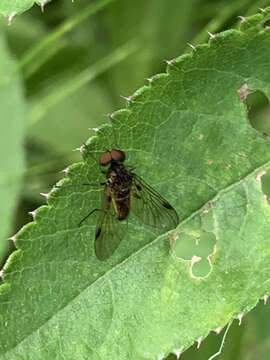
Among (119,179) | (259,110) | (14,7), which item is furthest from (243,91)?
(259,110)

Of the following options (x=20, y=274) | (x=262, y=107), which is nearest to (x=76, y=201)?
(x=20, y=274)

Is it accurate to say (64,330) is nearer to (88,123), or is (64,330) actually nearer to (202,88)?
(202,88)

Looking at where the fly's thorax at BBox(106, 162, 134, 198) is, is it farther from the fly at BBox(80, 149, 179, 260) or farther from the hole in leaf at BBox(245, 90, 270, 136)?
the hole in leaf at BBox(245, 90, 270, 136)

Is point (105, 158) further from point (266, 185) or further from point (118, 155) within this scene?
point (266, 185)

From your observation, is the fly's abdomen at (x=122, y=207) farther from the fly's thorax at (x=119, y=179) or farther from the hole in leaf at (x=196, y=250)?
the hole in leaf at (x=196, y=250)

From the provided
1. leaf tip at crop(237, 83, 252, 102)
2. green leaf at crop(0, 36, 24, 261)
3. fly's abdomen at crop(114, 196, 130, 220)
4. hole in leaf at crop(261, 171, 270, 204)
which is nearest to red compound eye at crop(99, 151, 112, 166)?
fly's abdomen at crop(114, 196, 130, 220)

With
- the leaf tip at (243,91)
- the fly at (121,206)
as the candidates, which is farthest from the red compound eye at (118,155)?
the leaf tip at (243,91)

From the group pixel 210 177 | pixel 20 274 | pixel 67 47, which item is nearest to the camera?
pixel 20 274
